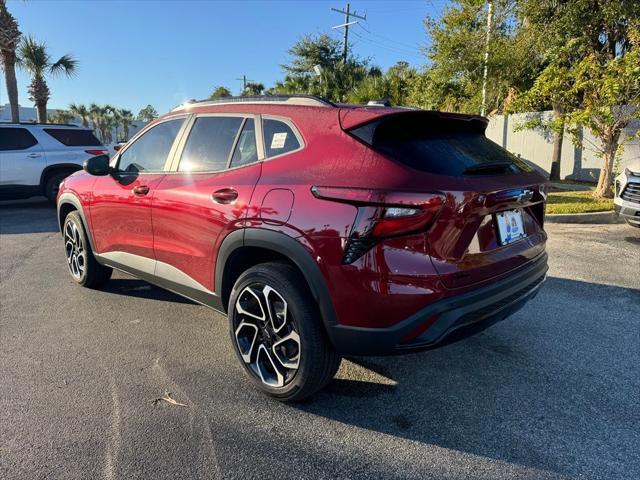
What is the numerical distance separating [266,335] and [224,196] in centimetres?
89

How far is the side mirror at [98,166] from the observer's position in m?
4.01

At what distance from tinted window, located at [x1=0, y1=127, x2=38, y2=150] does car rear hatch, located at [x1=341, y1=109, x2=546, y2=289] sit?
9903mm

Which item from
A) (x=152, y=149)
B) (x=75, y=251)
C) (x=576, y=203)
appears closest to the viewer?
(x=152, y=149)

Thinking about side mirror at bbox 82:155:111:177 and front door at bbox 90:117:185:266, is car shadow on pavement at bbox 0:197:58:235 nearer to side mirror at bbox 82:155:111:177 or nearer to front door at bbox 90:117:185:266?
front door at bbox 90:117:185:266

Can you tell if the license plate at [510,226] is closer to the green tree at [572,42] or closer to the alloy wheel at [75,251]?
the alloy wheel at [75,251]

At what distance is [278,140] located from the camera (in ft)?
9.37

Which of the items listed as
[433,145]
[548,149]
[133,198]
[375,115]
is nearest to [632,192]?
[433,145]

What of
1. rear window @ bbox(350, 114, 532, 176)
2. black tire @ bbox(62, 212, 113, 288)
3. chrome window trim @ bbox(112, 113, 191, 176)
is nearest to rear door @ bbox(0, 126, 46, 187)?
black tire @ bbox(62, 212, 113, 288)

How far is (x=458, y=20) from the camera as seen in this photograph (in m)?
12.3

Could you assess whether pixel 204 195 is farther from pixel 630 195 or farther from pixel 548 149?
pixel 548 149

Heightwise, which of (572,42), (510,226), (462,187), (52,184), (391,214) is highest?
(572,42)

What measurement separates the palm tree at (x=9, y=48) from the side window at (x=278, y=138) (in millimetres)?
18420

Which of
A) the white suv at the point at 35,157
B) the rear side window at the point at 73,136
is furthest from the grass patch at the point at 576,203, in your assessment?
the rear side window at the point at 73,136

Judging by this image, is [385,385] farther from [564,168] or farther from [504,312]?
[564,168]
